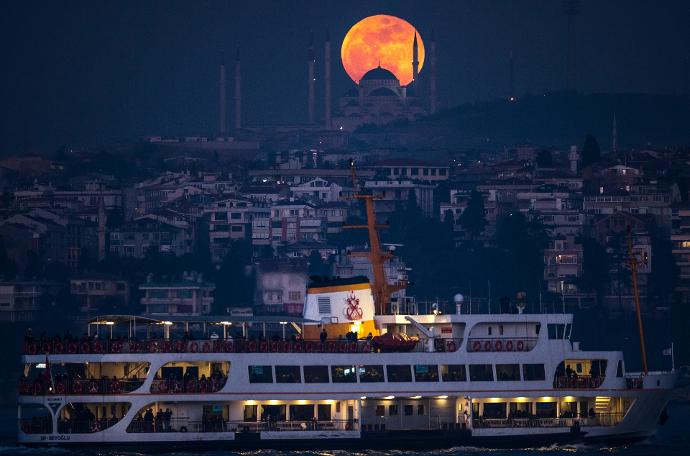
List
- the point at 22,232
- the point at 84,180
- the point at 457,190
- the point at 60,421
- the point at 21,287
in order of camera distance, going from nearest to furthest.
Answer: the point at 60,421 < the point at 21,287 < the point at 22,232 < the point at 457,190 < the point at 84,180

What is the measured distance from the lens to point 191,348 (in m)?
53.6

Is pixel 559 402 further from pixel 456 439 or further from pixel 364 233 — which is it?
pixel 364 233

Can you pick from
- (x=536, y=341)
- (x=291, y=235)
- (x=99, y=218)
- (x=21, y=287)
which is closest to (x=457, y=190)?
(x=291, y=235)

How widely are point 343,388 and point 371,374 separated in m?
0.78

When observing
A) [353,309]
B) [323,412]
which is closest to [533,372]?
[353,309]

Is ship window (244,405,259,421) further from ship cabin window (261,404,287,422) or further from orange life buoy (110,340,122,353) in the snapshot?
orange life buoy (110,340,122,353)

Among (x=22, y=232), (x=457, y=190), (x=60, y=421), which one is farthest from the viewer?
(x=457, y=190)

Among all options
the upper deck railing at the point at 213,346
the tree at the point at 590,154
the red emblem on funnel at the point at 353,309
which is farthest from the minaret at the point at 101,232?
the upper deck railing at the point at 213,346

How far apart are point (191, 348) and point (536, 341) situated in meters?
8.45

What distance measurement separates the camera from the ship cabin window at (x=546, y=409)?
54594 mm

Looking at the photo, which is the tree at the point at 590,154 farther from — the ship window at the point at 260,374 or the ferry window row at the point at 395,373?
the ship window at the point at 260,374

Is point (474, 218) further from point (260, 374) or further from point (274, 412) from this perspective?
point (260, 374)

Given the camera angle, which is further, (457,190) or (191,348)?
(457,190)

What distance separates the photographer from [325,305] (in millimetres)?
56438
